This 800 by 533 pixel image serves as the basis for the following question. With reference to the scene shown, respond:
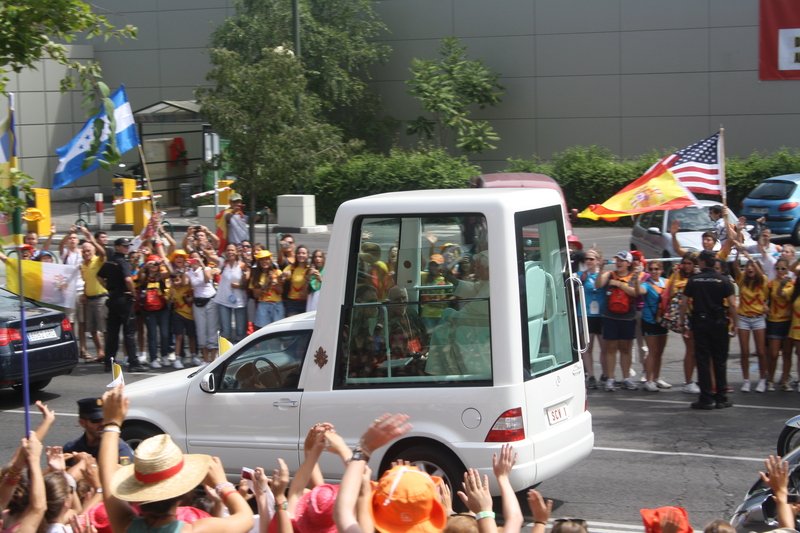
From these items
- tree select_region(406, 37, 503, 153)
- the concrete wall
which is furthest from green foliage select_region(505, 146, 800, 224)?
tree select_region(406, 37, 503, 153)

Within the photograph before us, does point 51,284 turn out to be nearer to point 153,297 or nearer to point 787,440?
point 153,297

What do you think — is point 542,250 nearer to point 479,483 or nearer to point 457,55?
point 479,483

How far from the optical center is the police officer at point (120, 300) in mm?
14492

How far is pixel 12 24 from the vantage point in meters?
7.54

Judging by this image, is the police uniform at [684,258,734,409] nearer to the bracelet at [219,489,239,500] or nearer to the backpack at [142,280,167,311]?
the backpack at [142,280,167,311]

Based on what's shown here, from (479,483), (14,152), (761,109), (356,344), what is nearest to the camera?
(479,483)

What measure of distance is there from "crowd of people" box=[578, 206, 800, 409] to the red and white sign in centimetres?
338

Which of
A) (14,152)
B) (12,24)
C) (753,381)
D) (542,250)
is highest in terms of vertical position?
(12,24)

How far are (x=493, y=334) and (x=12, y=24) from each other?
4.25 m

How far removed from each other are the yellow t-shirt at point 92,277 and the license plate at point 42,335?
2.22 m

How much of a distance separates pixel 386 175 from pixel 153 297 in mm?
19041

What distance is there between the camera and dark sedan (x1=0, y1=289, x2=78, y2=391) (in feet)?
40.8

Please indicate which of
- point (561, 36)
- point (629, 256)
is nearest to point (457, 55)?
point (561, 36)

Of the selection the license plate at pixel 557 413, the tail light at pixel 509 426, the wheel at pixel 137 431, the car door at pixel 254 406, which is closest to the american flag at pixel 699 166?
the license plate at pixel 557 413
